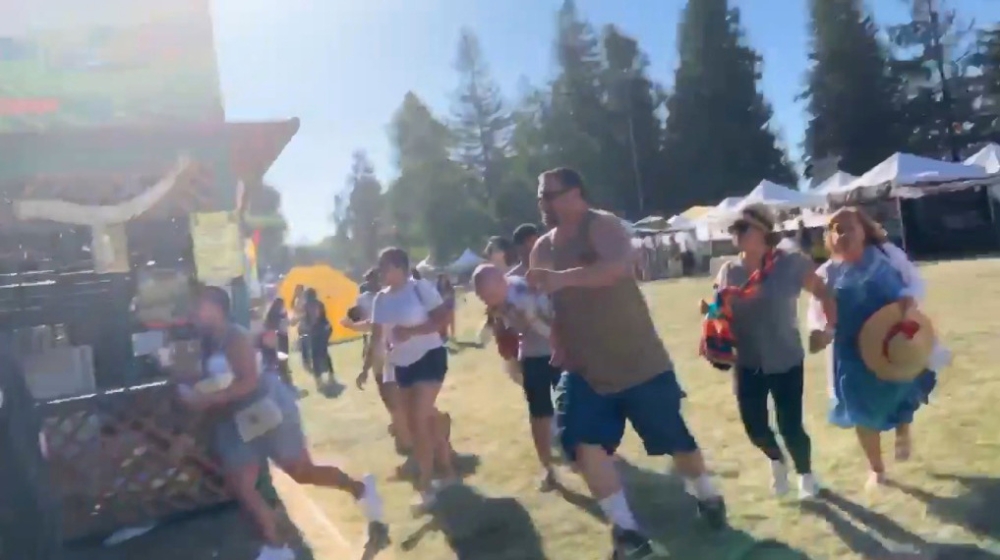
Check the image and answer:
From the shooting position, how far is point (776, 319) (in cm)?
558

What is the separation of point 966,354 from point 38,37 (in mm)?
8974

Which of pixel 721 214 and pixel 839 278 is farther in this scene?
pixel 721 214

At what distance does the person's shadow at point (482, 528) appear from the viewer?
18.7ft

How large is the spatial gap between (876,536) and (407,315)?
3.17 m

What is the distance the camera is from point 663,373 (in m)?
5.06

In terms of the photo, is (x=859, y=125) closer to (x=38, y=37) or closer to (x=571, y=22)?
(x=571, y=22)

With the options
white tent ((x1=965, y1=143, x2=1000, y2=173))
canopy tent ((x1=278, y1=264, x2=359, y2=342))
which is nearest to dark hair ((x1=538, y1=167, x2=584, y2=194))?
canopy tent ((x1=278, y1=264, x2=359, y2=342))

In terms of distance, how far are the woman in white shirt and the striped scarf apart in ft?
5.86

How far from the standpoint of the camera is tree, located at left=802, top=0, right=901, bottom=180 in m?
55.8

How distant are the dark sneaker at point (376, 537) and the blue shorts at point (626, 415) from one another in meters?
1.43

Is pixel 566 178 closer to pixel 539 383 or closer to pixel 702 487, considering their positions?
pixel 702 487

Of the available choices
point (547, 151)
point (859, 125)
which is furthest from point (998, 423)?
point (547, 151)

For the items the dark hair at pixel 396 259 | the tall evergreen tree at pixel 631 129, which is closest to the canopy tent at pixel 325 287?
the dark hair at pixel 396 259

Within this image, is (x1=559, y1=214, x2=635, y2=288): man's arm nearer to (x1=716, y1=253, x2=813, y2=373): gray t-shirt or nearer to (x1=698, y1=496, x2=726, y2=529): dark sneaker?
(x1=716, y1=253, x2=813, y2=373): gray t-shirt
